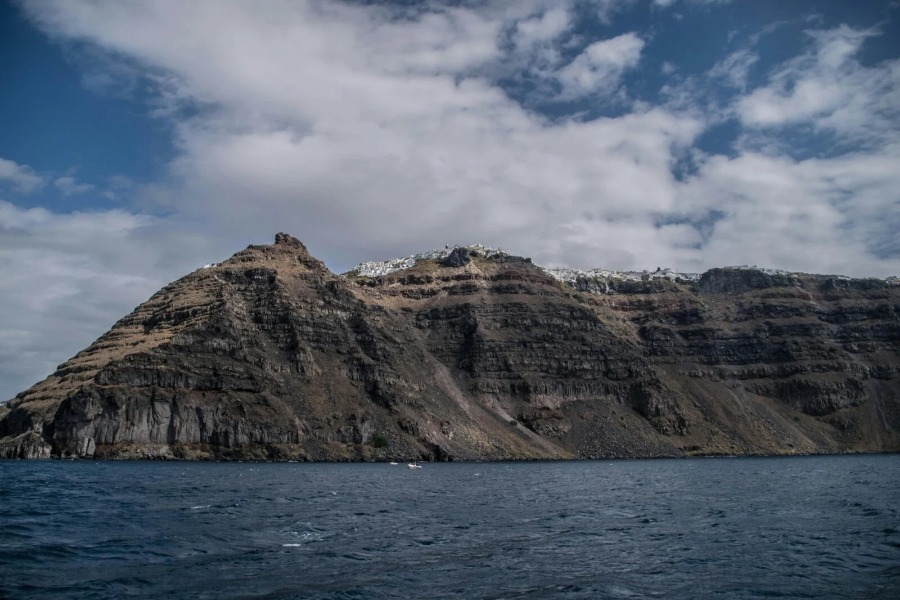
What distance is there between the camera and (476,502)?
72.7m

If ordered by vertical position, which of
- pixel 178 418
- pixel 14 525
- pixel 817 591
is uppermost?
pixel 178 418

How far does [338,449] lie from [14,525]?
144m

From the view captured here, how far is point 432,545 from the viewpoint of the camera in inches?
1750

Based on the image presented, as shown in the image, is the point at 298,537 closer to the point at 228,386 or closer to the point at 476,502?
the point at 476,502

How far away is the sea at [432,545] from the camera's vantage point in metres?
32.6

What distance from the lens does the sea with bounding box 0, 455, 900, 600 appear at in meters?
32.6

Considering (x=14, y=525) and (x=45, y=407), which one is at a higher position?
(x=45, y=407)

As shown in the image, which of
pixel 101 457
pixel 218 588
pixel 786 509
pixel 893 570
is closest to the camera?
pixel 218 588

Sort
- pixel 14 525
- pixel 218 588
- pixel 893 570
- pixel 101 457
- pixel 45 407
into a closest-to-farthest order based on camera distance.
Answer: pixel 218 588, pixel 893 570, pixel 14 525, pixel 101 457, pixel 45 407

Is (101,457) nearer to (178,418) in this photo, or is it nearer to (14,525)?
(178,418)

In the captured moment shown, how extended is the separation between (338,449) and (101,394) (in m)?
56.5

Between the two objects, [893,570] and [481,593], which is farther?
[893,570]

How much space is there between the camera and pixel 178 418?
169625 mm

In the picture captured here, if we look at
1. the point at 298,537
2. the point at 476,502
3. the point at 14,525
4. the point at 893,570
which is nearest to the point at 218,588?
the point at 298,537
